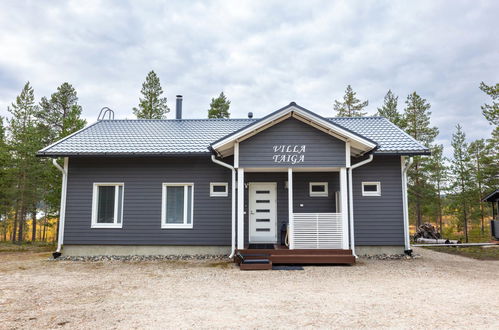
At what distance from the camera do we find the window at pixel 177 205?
9953 millimetres

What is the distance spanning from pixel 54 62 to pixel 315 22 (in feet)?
45.3

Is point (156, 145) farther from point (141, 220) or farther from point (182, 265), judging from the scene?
point (182, 265)

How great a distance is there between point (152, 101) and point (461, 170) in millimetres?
21256

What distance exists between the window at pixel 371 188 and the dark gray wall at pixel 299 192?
826 mm

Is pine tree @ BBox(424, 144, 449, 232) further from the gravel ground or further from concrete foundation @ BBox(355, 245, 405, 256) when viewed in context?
the gravel ground

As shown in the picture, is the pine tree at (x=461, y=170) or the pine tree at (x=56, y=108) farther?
the pine tree at (x=56, y=108)

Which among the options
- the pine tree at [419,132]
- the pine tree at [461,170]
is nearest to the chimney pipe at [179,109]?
the pine tree at [419,132]

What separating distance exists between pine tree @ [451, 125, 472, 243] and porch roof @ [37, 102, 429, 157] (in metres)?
11.8

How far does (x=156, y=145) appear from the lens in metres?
10.3

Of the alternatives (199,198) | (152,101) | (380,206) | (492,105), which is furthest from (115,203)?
(492,105)

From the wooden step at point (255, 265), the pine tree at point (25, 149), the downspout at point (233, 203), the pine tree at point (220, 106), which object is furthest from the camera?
the pine tree at point (220, 106)

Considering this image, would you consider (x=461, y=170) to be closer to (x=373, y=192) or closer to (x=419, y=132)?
(x=419, y=132)

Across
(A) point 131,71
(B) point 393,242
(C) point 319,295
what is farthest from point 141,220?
(A) point 131,71

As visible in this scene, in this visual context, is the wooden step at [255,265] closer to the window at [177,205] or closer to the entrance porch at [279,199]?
the entrance porch at [279,199]
